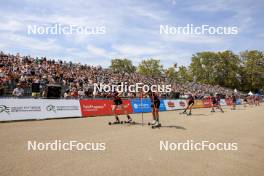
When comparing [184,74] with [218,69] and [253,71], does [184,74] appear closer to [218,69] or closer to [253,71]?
[218,69]

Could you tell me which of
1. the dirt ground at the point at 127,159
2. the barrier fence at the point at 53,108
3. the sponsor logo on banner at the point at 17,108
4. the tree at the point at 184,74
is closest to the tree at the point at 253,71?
the tree at the point at 184,74

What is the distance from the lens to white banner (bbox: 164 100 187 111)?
99.4 ft

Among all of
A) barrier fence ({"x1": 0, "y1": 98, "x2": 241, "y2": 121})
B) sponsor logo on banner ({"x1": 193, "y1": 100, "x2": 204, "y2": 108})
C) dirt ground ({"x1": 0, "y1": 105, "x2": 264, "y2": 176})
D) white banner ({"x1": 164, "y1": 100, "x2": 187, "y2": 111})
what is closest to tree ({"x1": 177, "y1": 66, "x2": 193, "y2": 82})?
sponsor logo on banner ({"x1": 193, "y1": 100, "x2": 204, "y2": 108})

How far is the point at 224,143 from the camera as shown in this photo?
10.1 metres

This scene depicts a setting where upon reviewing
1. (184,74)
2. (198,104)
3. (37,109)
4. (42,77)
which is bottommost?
(198,104)

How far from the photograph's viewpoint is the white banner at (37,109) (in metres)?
15.7

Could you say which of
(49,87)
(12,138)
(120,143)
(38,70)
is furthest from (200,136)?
(38,70)

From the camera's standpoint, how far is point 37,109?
1719 cm

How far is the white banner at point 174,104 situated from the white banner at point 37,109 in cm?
1274

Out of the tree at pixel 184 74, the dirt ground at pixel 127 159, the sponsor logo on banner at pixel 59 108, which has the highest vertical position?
the tree at pixel 184 74

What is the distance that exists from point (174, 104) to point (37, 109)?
1772 centimetres

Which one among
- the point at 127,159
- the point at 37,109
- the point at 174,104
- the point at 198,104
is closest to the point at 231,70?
the point at 198,104

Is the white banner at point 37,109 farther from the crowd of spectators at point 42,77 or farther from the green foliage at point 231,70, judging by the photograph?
the green foliage at point 231,70

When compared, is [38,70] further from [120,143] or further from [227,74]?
[227,74]
